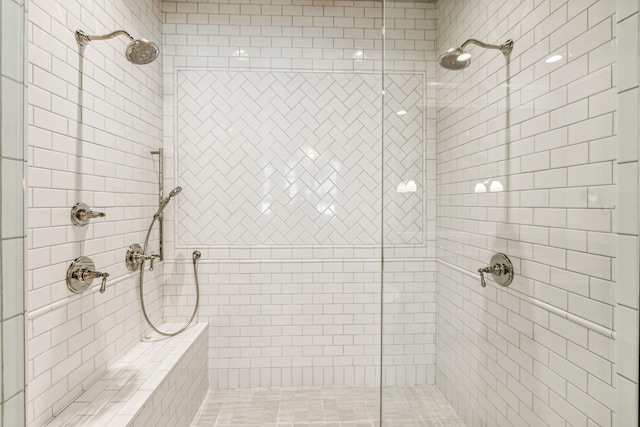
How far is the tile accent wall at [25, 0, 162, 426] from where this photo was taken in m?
1.37

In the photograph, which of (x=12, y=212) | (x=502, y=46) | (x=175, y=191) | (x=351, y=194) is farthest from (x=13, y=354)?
(x=351, y=194)

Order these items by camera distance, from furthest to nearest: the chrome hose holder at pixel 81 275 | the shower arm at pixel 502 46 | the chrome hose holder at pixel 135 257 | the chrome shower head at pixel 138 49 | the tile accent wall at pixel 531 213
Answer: the chrome hose holder at pixel 135 257 → the chrome shower head at pixel 138 49 → the chrome hose holder at pixel 81 275 → the shower arm at pixel 502 46 → the tile accent wall at pixel 531 213

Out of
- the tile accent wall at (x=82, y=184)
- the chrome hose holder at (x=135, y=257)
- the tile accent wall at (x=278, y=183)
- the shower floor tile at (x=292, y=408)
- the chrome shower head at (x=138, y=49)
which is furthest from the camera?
the tile accent wall at (x=278, y=183)

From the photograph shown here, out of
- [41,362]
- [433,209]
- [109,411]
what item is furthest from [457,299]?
[41,362]

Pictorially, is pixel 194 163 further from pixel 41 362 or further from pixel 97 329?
pixel 41 362

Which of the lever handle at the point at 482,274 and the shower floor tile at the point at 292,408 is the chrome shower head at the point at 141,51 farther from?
the shower floor tile at the point at 292,408

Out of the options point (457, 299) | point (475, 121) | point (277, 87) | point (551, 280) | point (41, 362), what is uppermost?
point (277, 87)

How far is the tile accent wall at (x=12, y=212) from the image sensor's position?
60 centimetres

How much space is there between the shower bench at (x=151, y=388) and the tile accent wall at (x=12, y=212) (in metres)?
0.93

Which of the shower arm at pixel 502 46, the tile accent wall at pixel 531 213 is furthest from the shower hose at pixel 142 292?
the shower arm at pixel 502 46

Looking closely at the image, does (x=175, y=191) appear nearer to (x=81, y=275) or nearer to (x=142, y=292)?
(x=142, y=292)

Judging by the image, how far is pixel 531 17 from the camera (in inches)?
40.9

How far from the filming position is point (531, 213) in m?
1.05

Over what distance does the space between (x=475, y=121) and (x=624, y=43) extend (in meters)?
0.56
